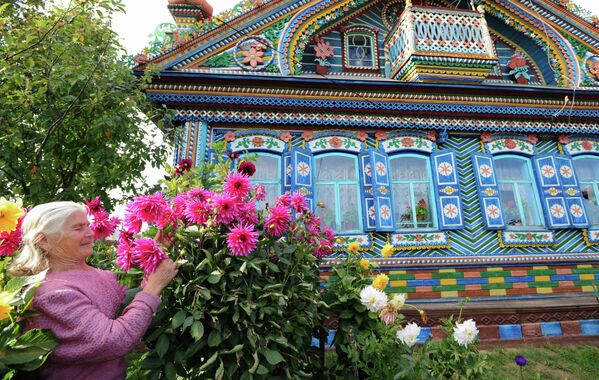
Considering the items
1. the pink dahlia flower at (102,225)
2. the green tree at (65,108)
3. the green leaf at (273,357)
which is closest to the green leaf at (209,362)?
the green leaf at (273,357)

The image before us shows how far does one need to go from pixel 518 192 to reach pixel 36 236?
7.67m

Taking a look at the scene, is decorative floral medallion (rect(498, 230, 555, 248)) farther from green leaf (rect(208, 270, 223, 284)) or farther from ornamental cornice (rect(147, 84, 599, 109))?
green leaf (rect(208, 270, 223, 284))

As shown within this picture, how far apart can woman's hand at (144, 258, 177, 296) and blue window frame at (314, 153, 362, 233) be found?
4380 mm

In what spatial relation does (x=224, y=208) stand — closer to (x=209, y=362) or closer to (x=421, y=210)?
(x=209, y=362)

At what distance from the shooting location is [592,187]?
22.8 ft

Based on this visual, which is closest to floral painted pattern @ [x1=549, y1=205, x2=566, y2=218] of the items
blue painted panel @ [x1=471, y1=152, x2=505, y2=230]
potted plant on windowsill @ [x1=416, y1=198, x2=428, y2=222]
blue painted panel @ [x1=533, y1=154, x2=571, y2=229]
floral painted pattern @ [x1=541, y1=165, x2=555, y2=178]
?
blue painted panel @ [x1=533, y1=154, x2=571, y2=229]

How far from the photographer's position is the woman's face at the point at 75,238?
1.53 meters

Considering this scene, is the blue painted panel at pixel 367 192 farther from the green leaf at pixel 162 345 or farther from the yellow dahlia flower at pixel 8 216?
the yellow dahlia flower at pixel 8 216

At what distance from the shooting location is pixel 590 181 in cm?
697

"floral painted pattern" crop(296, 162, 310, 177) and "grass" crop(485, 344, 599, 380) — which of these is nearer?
"grass" crop(485, 344, 599, 380)

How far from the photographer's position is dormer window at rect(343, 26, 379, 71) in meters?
7.39

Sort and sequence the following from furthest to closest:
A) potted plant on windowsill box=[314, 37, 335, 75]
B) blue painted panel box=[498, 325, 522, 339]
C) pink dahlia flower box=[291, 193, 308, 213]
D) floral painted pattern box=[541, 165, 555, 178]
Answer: potted plant on windowsill box=[314, 37, 335, 75]
floral painted pattern box=[541, 165, 555, 178]
blue painted panel box=[498, 325, 522, 339]
pink dahlia flower box=[291, 193, 308, 213]

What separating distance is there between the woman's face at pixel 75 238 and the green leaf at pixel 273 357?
3.43 feet

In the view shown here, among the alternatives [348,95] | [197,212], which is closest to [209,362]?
[197,212]
